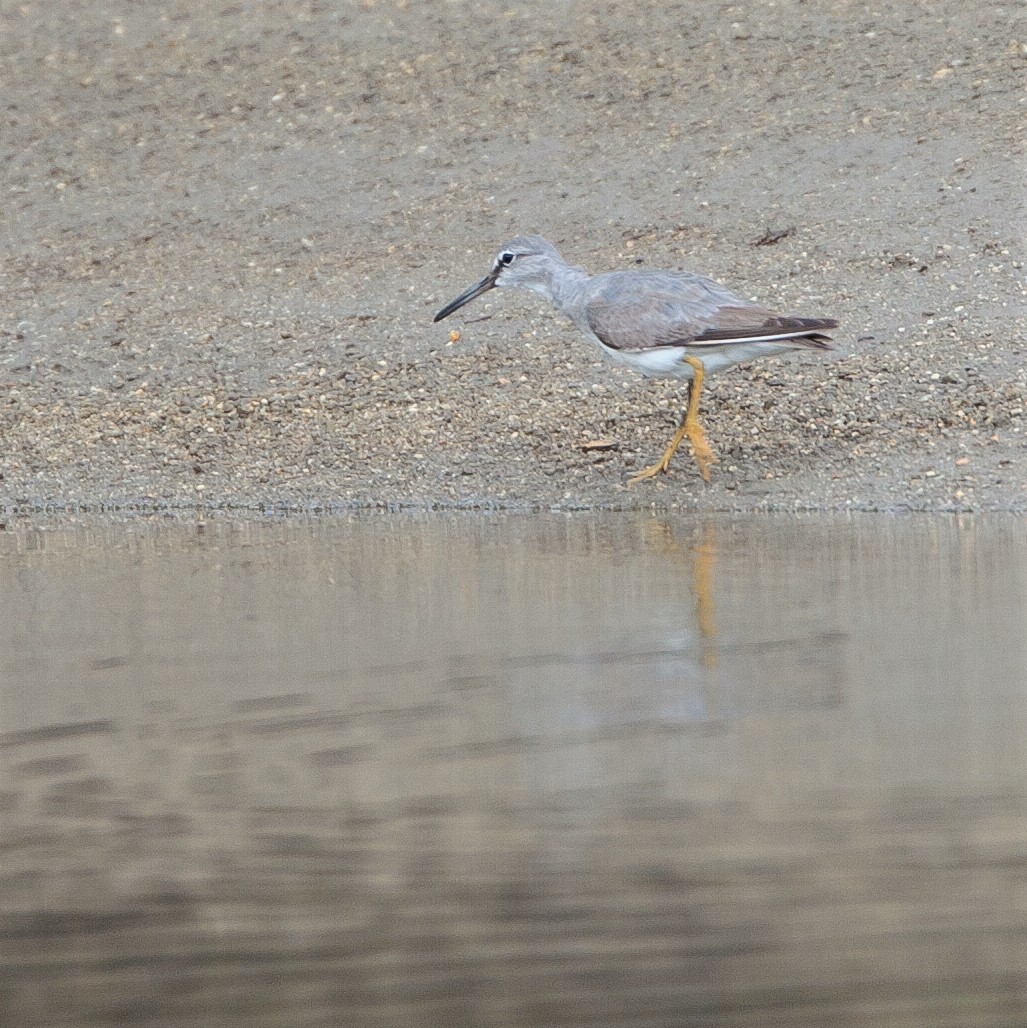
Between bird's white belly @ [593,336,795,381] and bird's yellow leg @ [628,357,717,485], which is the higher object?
bird's white belly @ [593,336,795,381]

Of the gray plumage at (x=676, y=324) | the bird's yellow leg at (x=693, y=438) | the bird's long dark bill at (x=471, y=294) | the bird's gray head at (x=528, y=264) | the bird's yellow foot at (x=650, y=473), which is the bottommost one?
the bird's yellow foot at (x=650, y=473)

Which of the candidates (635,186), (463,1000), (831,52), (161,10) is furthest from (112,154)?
(463,1000)

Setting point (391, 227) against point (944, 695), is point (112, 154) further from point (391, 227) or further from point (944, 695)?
point (944, 695)

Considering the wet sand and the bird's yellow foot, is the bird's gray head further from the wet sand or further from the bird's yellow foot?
the bird's yellow foot

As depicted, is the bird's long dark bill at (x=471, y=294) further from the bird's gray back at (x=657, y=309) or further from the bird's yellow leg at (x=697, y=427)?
the bird's yellow leg at (x=697, y=427)

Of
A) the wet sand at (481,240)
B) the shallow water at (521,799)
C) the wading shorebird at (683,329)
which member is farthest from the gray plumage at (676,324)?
the shallow water at (521,799)

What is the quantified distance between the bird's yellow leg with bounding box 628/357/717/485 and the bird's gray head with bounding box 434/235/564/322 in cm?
113

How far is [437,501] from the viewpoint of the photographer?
9.45m

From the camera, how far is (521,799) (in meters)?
3.96

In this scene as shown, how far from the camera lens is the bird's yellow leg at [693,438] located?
9227 millimetres

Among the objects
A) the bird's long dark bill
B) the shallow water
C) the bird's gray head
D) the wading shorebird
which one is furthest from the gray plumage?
the shallow water

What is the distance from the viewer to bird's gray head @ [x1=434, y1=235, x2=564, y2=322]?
1011cm

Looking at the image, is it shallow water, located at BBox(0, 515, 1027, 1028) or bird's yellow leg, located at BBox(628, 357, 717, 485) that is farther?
bird's yellow leg, located at BBox(628, 357, 717, 485)

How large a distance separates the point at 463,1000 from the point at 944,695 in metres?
2.21
